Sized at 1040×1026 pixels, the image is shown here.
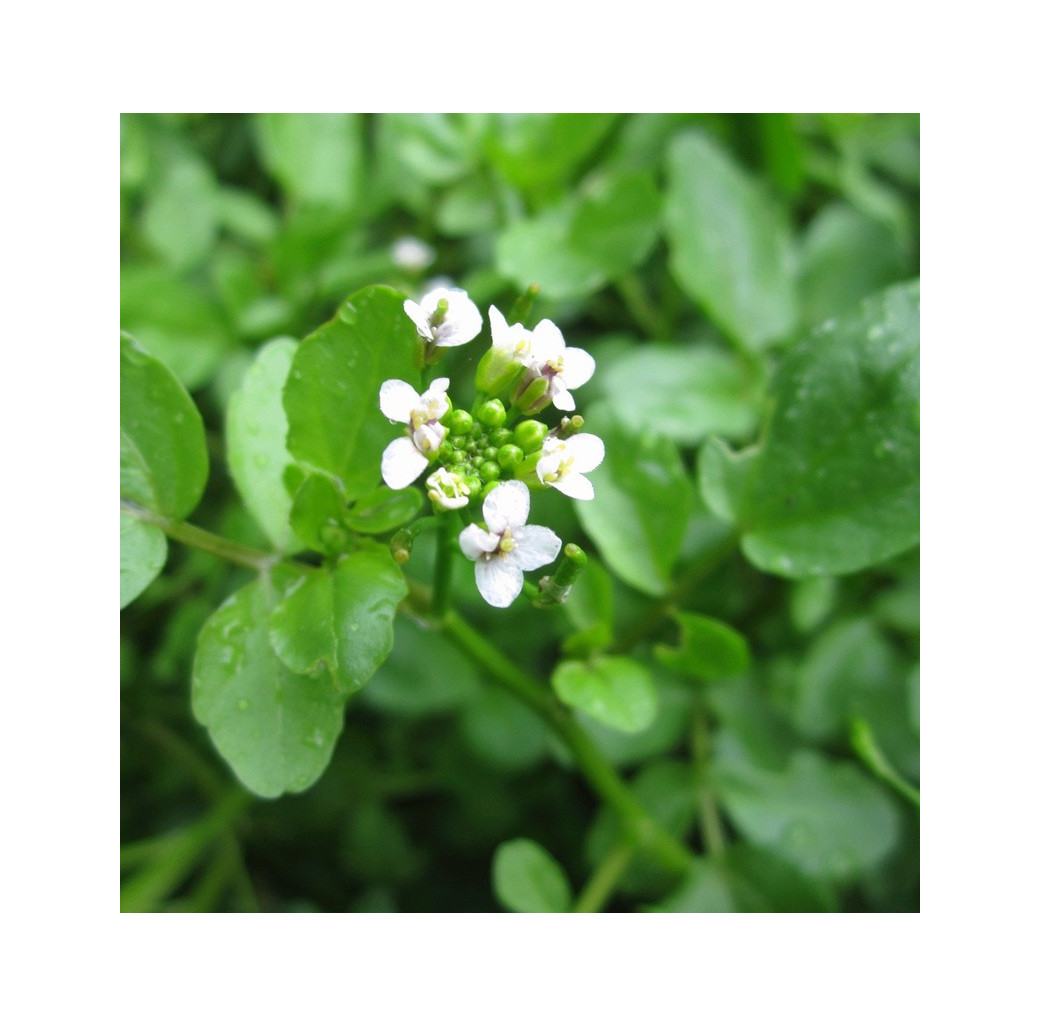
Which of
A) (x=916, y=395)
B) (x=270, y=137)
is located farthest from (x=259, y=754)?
(x=270, y=137)

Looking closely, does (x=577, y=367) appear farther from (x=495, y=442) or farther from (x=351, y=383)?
(x=351, y=383)

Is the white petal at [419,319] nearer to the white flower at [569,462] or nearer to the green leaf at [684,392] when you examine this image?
the white flower at [569,462]

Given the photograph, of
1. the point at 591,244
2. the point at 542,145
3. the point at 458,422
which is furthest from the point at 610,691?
the point at 542,145

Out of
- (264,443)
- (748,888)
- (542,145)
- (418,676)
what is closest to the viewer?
(264,443)

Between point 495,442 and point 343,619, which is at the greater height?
point 495,442

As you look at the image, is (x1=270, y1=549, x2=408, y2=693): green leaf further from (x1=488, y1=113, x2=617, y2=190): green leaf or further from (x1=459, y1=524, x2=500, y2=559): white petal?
(x1=488, y1=113, x2=617, y2=190): green leaf

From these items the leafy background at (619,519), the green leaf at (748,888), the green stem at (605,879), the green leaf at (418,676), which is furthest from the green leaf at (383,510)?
the green leaf at (748,888)
